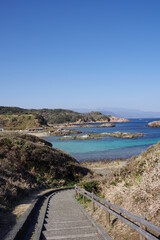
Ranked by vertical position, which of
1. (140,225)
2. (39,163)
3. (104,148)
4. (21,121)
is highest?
(21,121)

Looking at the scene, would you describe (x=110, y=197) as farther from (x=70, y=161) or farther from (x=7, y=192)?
(x=70, y=161)

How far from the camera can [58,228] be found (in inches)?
296

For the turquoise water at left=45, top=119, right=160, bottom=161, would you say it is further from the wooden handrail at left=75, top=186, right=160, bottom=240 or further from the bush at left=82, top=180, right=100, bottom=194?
the wooden handrail at left=75, top=186, right=160, bottom=240

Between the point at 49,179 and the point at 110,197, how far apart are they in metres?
12.4

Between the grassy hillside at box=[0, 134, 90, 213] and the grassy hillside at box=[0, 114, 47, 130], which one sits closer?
the grassy hillside at box=[0, 134, 90, 213]

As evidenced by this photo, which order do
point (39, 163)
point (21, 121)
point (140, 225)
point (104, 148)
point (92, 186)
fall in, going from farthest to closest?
point (21, 121) → point (104, 148) → point (39, 163) → point (92, 186) → point (140, 225)

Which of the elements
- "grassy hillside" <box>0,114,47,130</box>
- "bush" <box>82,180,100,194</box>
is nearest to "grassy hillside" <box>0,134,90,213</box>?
"bush" <box>82,180,100,194</box>

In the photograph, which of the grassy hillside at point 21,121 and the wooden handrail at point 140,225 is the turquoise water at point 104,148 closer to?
the wooden handrail at point 140,225

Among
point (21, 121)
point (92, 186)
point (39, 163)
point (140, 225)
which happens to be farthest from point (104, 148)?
point (21, 121)

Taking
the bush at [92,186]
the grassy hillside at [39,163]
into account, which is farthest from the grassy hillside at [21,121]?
the bush at [92,186]

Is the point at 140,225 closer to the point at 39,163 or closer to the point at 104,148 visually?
the point at 39,163

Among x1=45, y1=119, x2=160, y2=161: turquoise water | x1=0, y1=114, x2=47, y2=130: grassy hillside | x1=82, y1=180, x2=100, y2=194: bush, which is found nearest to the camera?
x1=82, y1=180, x2=100, y2=194: bush

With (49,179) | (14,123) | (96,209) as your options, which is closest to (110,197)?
(96,209)

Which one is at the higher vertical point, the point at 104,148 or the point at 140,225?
the point at 140,225
